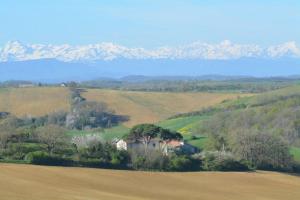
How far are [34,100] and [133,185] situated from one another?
87.8 m

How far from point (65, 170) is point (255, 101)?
74.2 m

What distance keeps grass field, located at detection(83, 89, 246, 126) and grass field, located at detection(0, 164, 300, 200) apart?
202 ft

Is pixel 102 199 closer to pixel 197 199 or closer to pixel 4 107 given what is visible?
pixel 197 199

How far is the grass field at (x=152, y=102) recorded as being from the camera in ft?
427

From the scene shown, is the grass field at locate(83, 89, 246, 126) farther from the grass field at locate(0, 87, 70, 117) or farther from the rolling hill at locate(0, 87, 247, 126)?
the grass field at locate(0, 87, 70, 117)

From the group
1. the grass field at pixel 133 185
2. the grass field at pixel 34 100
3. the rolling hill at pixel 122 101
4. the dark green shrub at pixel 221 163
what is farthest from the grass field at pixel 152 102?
the grass field at pixel 133 185

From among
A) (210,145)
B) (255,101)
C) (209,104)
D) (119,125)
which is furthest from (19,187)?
(209,104)

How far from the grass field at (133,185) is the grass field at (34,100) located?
70.5 m

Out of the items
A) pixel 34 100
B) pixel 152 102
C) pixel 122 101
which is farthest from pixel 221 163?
pixel 34 100

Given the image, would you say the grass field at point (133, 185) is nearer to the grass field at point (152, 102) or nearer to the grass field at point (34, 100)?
the grass field at point (152, 102)

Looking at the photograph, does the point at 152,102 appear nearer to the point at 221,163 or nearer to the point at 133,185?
the point at 221,163

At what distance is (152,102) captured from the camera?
143 metres

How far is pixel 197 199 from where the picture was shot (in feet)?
156

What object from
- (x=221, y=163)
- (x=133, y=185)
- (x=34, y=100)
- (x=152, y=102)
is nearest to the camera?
(x=133, y=185)
